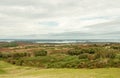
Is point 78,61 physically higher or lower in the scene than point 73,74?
lower

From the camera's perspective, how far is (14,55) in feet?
230

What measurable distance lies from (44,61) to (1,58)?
18.4 m

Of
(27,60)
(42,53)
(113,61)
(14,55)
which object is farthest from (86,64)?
(14,55)

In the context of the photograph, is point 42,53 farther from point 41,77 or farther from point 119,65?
point 41,77

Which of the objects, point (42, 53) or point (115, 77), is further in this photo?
point (42, 53)

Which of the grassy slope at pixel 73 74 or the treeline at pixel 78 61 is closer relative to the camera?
the grassy slope at pixel 73 74

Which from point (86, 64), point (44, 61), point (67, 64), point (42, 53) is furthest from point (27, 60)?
point (86, 64)

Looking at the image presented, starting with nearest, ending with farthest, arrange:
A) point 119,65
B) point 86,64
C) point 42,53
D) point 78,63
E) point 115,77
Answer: point 115,77, point 119,65, point 86,64, point 78,63, point 42,53

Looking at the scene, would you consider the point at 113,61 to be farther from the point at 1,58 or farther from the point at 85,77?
the point at 1,58

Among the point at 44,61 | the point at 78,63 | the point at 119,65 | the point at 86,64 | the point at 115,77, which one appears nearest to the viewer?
the point at 115,77

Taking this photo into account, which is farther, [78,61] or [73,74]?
[78,61]

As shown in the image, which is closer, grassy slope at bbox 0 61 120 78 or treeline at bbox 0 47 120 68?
grassy slope at bbox 0 61 120 78

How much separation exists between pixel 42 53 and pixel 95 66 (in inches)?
1114

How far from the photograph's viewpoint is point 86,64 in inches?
1766
